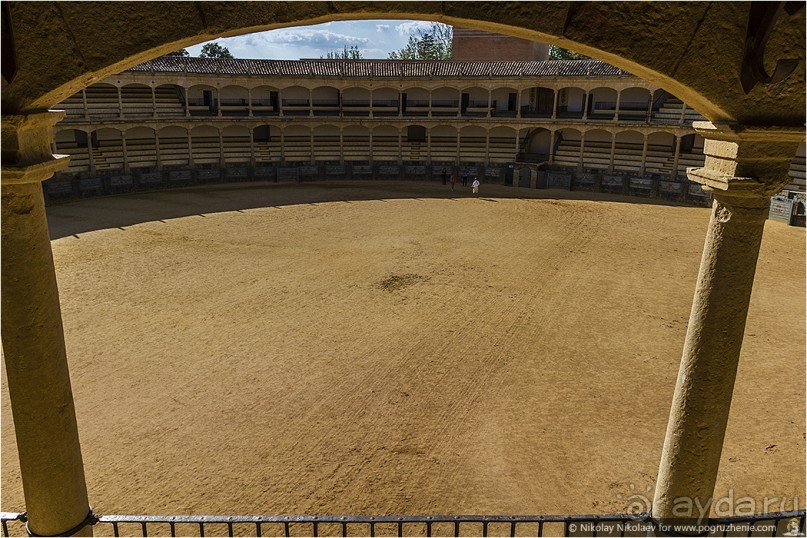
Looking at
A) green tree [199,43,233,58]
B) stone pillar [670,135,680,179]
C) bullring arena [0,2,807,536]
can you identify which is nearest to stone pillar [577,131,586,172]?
bullring arena [0,2,807,536]

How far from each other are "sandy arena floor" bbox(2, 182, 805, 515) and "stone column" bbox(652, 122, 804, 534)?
10.2 feet

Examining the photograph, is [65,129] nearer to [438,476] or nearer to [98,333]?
[98,333]

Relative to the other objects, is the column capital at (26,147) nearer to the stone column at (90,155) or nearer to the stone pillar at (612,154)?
the stone column at (90,155)

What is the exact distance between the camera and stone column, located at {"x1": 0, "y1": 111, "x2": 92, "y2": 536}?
3.24 m

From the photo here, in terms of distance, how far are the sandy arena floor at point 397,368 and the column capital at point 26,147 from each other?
190 inches

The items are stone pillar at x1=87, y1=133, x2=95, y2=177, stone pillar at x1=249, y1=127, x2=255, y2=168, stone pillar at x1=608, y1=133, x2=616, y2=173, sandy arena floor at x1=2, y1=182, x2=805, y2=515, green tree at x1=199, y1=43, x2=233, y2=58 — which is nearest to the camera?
sandy arena floor at x1=2, y1=182, x2=805, y2=515

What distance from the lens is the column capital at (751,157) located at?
10.3ft

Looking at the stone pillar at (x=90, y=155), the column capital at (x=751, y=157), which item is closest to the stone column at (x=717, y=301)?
the column capital at (x=751, y=157)

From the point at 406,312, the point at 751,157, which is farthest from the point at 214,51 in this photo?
the point at 751,157

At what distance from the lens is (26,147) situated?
125 inches

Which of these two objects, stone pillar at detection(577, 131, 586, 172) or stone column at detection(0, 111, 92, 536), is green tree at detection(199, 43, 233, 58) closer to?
stone pillar at detection(577, 131, 586, 172)

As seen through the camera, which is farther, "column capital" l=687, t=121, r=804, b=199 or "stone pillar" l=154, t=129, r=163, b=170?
"stone pillar" l=154, t=129, r=163, b=170

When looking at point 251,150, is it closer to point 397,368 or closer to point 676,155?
point 676,155

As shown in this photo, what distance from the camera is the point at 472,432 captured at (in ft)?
27.2
